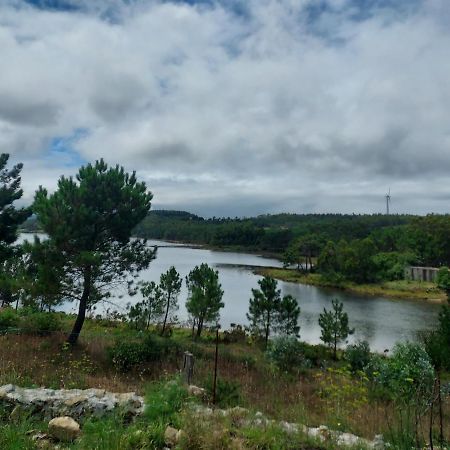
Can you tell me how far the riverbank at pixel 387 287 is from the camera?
5724 centimetres

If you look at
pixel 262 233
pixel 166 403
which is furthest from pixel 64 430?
pixel 262 233

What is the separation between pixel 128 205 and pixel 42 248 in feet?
11.1

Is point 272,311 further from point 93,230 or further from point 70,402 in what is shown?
point 70,402

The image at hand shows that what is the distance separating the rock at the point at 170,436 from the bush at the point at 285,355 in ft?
34.0

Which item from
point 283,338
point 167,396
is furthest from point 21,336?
point 167,396

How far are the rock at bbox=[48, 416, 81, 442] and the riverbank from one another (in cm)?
5819

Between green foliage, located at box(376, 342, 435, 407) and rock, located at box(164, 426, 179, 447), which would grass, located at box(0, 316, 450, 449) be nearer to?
rock, located at box(164, 426, 179, 447)

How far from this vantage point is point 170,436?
474cm

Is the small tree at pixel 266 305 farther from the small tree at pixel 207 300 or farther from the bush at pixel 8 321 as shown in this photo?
the bush at pixel 8 321

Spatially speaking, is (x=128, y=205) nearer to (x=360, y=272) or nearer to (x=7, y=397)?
(x=7, y=397)

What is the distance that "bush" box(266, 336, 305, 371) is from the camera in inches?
578

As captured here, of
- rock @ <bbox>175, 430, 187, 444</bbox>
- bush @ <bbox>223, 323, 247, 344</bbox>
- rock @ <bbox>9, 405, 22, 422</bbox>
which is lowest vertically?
bush @ <bbox>223, 323, 247, 344</bbox>

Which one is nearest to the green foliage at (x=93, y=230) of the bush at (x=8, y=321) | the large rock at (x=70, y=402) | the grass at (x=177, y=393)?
the grass at (x=177, y=393)

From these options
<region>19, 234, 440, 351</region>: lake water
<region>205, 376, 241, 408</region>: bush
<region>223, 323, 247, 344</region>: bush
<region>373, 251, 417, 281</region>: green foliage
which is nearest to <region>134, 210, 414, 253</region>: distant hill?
<region>373, 251, 417, 281</region>: green foliage
